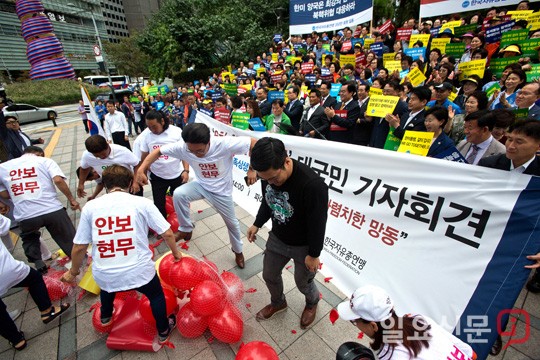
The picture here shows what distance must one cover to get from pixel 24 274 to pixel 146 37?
26.0 meters

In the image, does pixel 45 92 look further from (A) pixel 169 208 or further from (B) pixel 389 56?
(B) pixel 389 56

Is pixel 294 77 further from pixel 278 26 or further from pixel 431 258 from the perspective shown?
pixel 278 26

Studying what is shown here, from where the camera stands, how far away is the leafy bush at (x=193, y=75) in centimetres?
2336

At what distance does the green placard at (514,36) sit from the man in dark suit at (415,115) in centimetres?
404

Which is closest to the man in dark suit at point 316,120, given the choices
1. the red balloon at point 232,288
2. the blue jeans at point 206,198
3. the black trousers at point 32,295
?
the blue jeans at point 206,198

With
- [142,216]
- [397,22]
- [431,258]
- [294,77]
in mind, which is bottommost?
[431,258]

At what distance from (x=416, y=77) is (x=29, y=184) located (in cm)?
661

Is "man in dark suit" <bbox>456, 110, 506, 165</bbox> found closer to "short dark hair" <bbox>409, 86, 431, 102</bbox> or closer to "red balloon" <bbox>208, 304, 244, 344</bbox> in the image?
"short dark hair" <bbox>409, 86, 431, 102</bbox>

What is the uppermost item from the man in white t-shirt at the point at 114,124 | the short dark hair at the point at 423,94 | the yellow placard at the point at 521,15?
the yellow placard at the point at 521,15

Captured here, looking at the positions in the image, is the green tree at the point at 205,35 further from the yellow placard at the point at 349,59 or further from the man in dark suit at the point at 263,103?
the man in dark suit at the point at 263,103

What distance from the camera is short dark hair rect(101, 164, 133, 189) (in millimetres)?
2238

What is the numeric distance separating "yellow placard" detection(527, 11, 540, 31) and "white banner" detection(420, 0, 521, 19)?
1.96 metres

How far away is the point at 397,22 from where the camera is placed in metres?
15.8

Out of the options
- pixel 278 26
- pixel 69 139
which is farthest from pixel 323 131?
pixel 278 26
